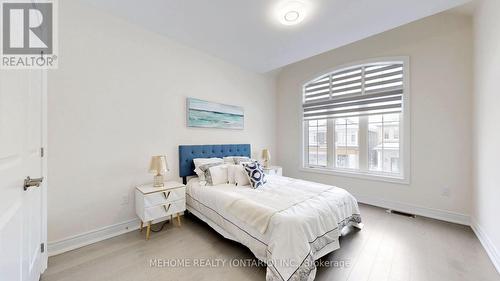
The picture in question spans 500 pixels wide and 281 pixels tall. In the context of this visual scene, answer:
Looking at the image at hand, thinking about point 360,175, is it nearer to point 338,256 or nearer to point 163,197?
point 338,256

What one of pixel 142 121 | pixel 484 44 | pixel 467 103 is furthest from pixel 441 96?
pixel 142 121

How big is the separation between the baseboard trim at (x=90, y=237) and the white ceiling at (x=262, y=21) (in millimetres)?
2662

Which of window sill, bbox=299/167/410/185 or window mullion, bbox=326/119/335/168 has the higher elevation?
window mullion, bbox=326/119/335/168

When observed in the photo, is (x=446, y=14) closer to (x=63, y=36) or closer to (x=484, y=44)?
(x=484, y=44)

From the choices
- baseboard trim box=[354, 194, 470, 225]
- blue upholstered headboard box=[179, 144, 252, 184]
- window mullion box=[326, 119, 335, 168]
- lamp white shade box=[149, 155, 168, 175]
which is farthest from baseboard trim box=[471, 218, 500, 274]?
lamp white shade box=[149, 155, 168, 175]

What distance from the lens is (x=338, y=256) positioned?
6.52ft

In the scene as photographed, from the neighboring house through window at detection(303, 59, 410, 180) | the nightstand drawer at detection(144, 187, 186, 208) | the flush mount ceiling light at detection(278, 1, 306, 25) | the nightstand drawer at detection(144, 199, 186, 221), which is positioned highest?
the flush mount ceiling light at detection(278, 1, 306, 25)

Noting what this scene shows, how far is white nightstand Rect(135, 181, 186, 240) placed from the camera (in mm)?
2281

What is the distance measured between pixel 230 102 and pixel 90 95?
2.15m

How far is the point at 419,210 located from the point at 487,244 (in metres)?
0.96

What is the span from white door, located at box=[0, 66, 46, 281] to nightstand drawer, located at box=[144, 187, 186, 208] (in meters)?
0.86

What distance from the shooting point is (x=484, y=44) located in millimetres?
2217

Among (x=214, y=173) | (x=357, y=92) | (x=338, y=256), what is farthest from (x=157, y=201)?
(x=357, y=92)

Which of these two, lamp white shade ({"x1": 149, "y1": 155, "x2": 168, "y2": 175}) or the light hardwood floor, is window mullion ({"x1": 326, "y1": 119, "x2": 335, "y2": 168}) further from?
lamp white shade ({"x1": 149, "y1": 155, "x2": 168, "y2": 175})
